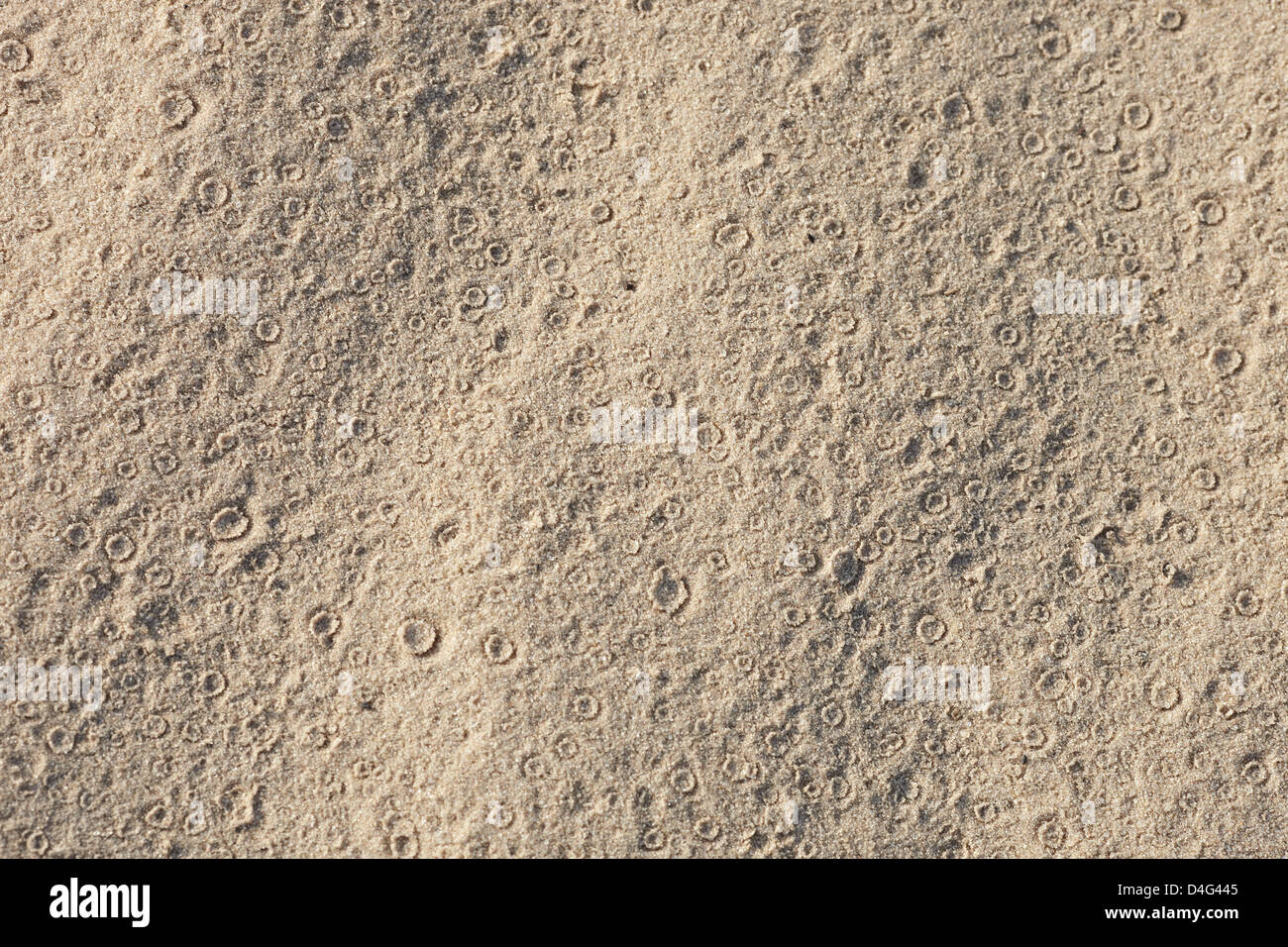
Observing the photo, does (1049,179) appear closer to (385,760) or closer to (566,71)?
(566,71)

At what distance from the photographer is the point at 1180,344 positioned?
4.11 metres

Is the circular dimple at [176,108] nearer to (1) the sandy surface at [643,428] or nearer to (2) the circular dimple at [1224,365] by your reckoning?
(1) the sandy surface at [643,428]

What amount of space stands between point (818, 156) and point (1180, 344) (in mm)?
1453

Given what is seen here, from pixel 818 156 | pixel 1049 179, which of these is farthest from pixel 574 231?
pixel 1049 179

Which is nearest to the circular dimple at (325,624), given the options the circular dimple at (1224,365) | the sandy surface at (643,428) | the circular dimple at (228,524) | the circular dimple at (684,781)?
the sandy surface at (643,428)

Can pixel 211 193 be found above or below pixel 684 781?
above

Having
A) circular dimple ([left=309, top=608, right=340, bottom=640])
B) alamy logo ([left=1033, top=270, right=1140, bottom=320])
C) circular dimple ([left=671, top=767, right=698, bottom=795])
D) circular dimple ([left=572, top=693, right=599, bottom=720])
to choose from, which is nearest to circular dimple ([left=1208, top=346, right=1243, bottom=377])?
alamy logo ([left=1033, top=270, right=1140, bottom=320])

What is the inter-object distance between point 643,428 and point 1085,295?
1660 millimetres

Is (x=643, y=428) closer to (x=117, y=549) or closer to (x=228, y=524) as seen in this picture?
(x=228, y=524)

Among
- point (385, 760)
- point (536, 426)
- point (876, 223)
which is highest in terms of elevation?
point (876, 223)

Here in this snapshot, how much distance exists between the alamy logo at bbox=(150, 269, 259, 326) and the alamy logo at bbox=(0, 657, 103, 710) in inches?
49.6

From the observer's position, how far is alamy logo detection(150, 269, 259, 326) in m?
4.06
